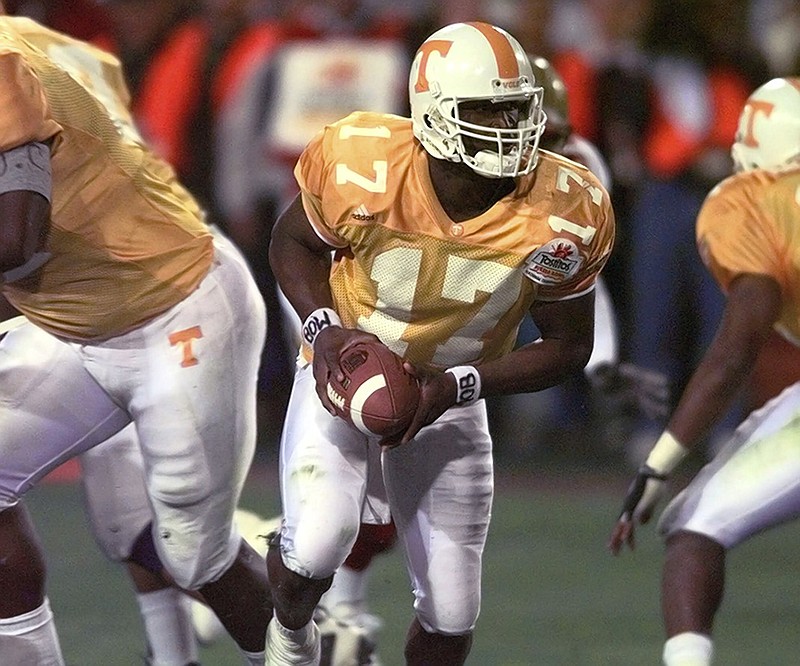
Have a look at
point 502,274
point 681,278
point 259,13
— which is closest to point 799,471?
point 502,274

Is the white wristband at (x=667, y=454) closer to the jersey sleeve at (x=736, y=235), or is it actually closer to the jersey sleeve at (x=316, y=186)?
the jersey sleeve at (x=736, y=235)

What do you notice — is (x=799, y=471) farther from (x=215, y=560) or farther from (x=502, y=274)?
(x=215, y=560)

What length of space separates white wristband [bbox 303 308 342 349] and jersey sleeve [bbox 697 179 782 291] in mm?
987

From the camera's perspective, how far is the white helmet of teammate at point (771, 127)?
464 cm

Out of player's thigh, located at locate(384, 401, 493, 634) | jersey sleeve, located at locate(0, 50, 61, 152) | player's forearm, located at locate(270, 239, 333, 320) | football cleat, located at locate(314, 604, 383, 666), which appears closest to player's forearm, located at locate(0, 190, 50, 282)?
jersey sleeve, located at locate(0, 50, 61, 152)

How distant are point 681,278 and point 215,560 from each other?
13.5ft

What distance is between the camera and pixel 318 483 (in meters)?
3.95

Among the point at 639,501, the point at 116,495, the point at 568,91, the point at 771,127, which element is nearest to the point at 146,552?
the point at 116,495

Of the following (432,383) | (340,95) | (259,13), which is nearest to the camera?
(432,383)

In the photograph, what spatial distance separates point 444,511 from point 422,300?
52 cm

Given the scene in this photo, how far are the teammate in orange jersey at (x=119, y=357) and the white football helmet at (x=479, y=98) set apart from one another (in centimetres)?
69

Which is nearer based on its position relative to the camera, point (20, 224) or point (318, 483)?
point (20, 224)

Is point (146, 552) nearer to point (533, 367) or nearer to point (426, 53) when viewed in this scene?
point (533, 367)

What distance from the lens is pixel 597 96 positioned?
25.7 feet
